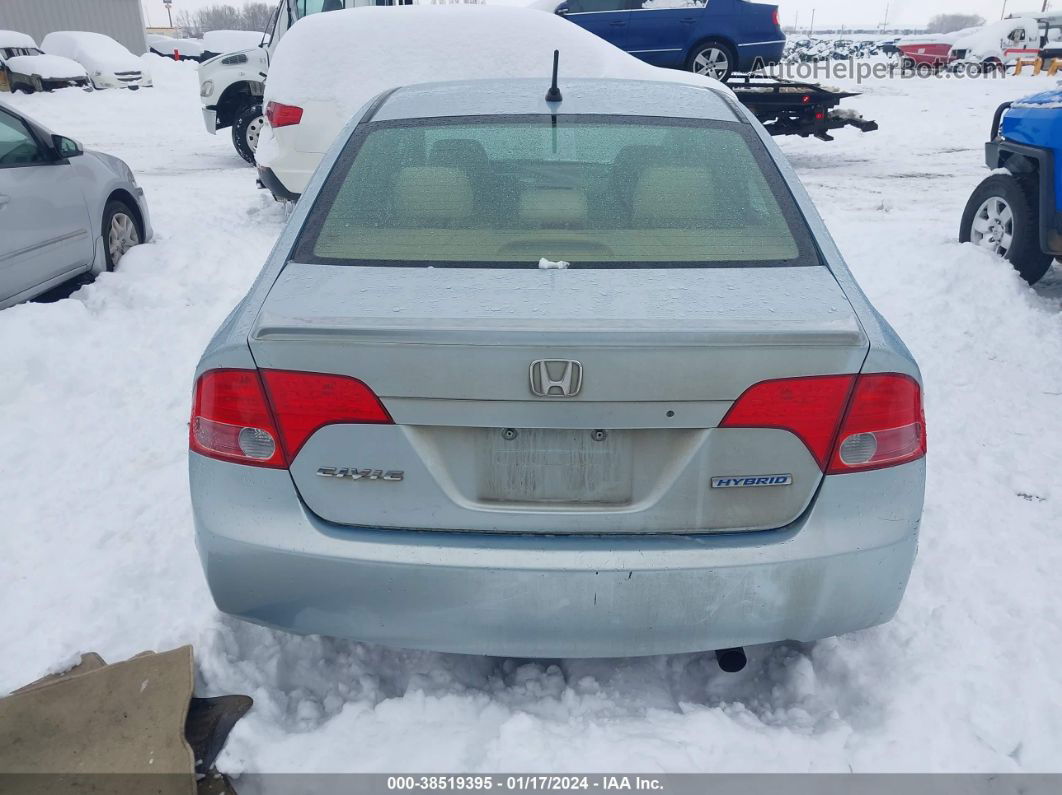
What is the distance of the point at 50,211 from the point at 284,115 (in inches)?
90.5

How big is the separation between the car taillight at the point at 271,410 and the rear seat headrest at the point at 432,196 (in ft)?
2.36

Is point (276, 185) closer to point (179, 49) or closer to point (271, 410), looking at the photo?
point (271, 410)

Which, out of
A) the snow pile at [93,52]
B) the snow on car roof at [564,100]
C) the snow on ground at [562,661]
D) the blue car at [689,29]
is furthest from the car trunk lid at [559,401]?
the snow pile at [93,52]

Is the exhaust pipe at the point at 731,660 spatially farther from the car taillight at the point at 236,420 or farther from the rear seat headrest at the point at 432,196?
the rear seat headrest at the point at 432,196

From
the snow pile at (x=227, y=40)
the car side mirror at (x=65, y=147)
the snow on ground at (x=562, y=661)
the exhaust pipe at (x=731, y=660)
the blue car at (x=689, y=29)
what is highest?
the snow pile at (x=227, y=40)

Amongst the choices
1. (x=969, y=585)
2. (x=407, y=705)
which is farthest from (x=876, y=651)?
(x=407, y=705)

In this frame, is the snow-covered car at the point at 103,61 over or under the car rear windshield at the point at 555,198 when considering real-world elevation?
over

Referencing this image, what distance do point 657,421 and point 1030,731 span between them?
1.43m

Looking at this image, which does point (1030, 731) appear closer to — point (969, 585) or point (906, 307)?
point (969, 585)

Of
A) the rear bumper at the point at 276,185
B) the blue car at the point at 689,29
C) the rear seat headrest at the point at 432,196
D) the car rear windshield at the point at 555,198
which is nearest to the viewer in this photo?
the car rear windshield at the point at 555,198

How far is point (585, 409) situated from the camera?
1.83 metres

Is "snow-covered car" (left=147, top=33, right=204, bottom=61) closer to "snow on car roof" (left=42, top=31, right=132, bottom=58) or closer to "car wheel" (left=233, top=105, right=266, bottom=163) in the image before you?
"snow on car roof" (left=42, top=31, right=132, bottom=58)

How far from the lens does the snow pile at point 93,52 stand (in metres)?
21.8

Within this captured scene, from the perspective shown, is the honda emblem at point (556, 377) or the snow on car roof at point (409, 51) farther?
the snow on car roof at point (409, 51)
